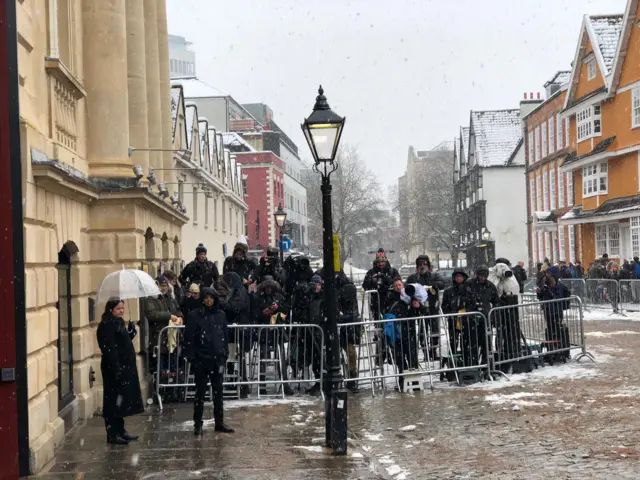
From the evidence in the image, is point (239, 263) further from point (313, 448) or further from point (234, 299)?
point (313, 448)

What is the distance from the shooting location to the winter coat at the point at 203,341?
32.4ft

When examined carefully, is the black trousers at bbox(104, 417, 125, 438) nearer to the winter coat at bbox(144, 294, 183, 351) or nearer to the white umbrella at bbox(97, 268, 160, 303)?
the white umbrella at bbox(97, 268, 160, 303)

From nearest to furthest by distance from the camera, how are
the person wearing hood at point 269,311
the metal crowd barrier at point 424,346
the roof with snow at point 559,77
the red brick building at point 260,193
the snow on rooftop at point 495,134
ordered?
the person wearing hood at point 269,311
the metal crowd barrier at point 424,346
the roof with snow at point 559,77
the red brick building at point 260,193
the snow on rooftop at point 495,134

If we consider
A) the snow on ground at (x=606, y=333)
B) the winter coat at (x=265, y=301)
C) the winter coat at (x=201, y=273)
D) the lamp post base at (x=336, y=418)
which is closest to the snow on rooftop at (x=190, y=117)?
the snow on ground at (x=606, y=333)

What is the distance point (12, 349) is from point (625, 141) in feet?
112

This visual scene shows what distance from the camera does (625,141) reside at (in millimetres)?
37344

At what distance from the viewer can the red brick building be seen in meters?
65.2

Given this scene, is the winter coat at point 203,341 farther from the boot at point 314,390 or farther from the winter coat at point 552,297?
the winter coat at point 552,297

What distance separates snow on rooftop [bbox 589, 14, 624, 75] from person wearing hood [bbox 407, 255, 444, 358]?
29.2m

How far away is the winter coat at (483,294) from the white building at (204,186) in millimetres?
14165

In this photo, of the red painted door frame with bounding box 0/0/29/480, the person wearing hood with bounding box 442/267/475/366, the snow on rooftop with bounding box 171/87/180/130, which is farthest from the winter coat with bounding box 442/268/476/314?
the snow on rooftop with bounding box 171/87/180/130

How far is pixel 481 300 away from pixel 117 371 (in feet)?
21.0

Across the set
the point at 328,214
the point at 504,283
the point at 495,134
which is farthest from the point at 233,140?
the point at 328,214

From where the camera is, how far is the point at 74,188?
400 inches
